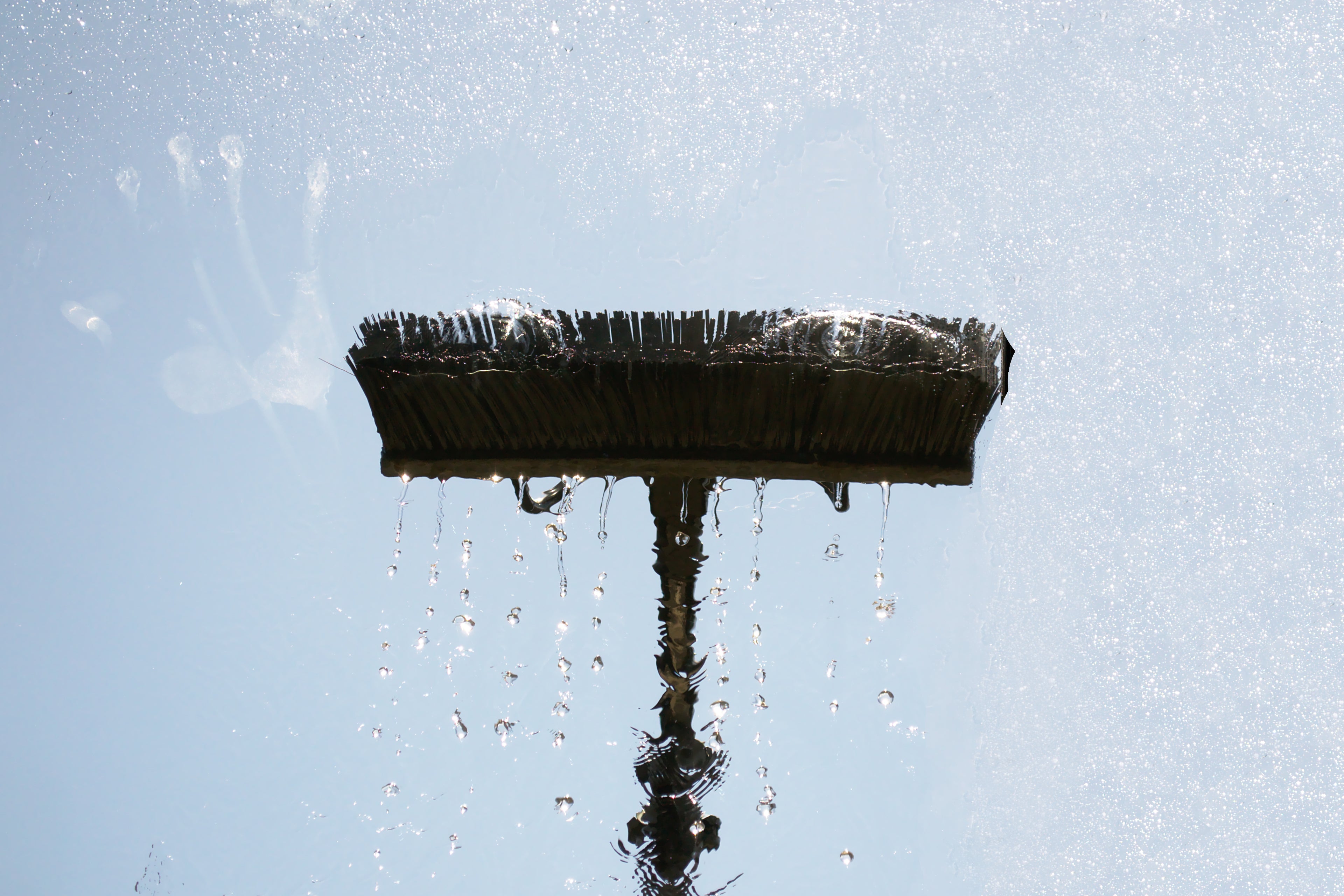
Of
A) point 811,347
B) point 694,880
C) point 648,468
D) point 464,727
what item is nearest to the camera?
point 811,347

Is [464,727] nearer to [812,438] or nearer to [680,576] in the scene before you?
[680,576]

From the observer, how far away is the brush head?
39.0 inches

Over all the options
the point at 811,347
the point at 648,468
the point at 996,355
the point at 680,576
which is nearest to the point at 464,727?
the point at 680,576

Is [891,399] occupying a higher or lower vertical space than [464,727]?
higher

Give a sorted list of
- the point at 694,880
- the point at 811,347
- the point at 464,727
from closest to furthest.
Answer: the point at 811,347, the point at 694,880, the point at 464,727

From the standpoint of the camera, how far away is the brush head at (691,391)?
39.0 inches

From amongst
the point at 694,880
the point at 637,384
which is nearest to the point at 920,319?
the point at 637,384

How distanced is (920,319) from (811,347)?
157 millimetres

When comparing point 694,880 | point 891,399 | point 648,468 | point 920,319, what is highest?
point 920,319

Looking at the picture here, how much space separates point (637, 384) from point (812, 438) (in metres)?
0.25

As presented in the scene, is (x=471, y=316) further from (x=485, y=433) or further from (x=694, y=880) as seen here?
(x=694, y=880)

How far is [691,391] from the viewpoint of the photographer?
101 cm

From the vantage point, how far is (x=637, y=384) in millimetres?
1006

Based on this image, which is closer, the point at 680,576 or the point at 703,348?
the point at 703,348
